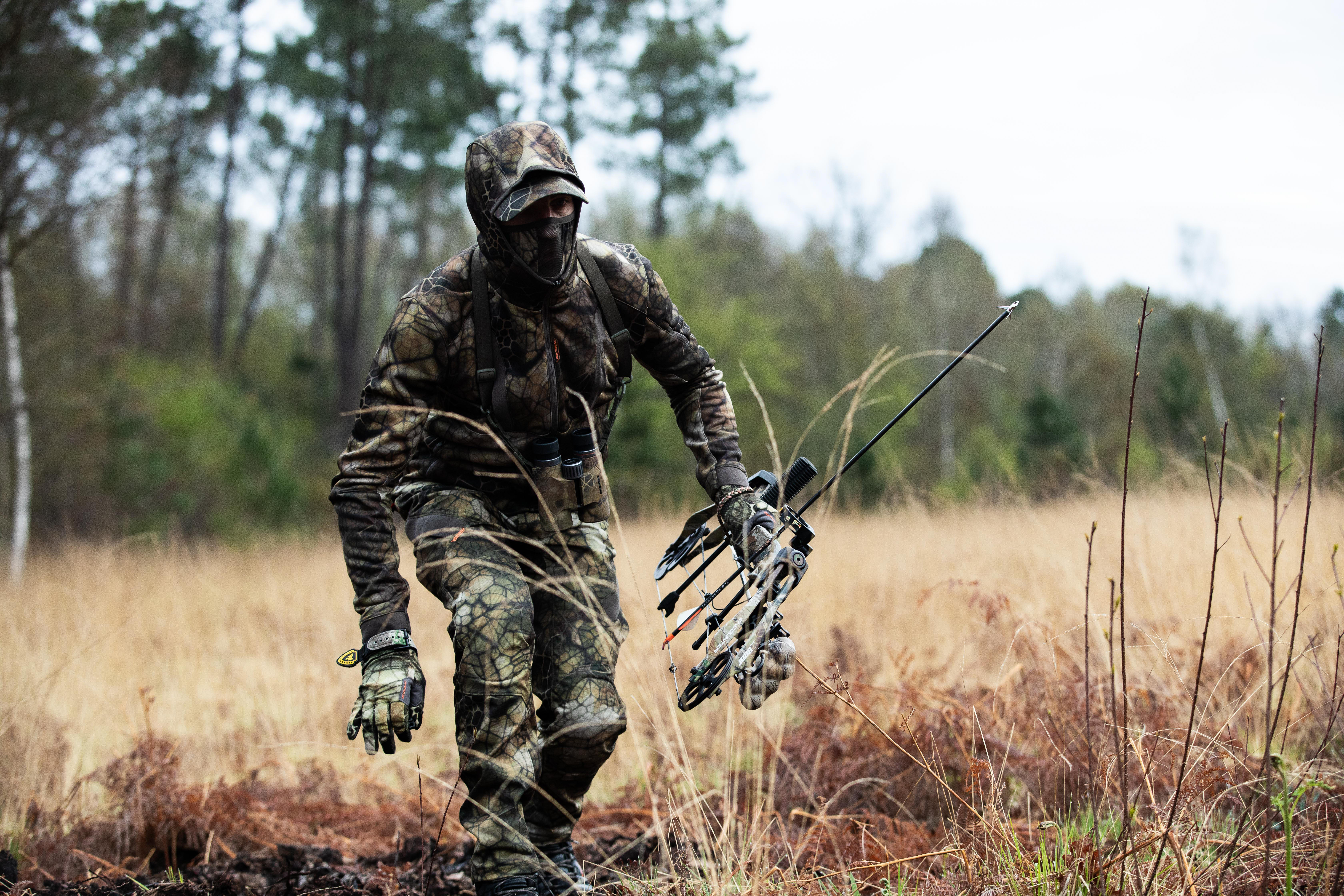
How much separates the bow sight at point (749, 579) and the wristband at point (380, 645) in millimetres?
707

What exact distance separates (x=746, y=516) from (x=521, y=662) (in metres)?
0.82

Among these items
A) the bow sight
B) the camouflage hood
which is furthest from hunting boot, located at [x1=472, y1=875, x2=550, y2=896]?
the camouflage hood

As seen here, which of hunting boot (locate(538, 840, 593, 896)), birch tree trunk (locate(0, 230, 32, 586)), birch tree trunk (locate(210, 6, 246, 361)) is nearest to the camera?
hunting boot (locate(538, 840, 593, 896))

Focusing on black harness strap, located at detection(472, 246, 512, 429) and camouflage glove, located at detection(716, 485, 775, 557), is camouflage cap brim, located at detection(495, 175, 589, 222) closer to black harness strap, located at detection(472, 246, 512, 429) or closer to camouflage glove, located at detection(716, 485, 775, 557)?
black harness strap, located at detection(472, 246, 512, 429)

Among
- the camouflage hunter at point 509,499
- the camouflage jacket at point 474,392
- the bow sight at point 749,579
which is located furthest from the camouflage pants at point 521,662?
the bow sight at point 749,579

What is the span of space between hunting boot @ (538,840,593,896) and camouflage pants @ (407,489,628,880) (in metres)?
0.03

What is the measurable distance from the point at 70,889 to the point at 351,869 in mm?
809

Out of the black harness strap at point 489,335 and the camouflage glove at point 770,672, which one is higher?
the black harness strap at point 489,335

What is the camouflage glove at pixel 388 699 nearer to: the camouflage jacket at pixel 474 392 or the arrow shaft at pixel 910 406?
the camouflage jacket at pixel 474 392

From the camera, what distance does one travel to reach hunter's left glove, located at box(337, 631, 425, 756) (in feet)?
7.82

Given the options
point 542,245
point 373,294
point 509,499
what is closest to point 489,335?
point 542,245

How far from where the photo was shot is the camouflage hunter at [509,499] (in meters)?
2.58

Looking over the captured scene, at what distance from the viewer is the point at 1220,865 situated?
2139 millimetres

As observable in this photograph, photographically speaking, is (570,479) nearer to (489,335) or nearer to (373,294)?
(489,335)
